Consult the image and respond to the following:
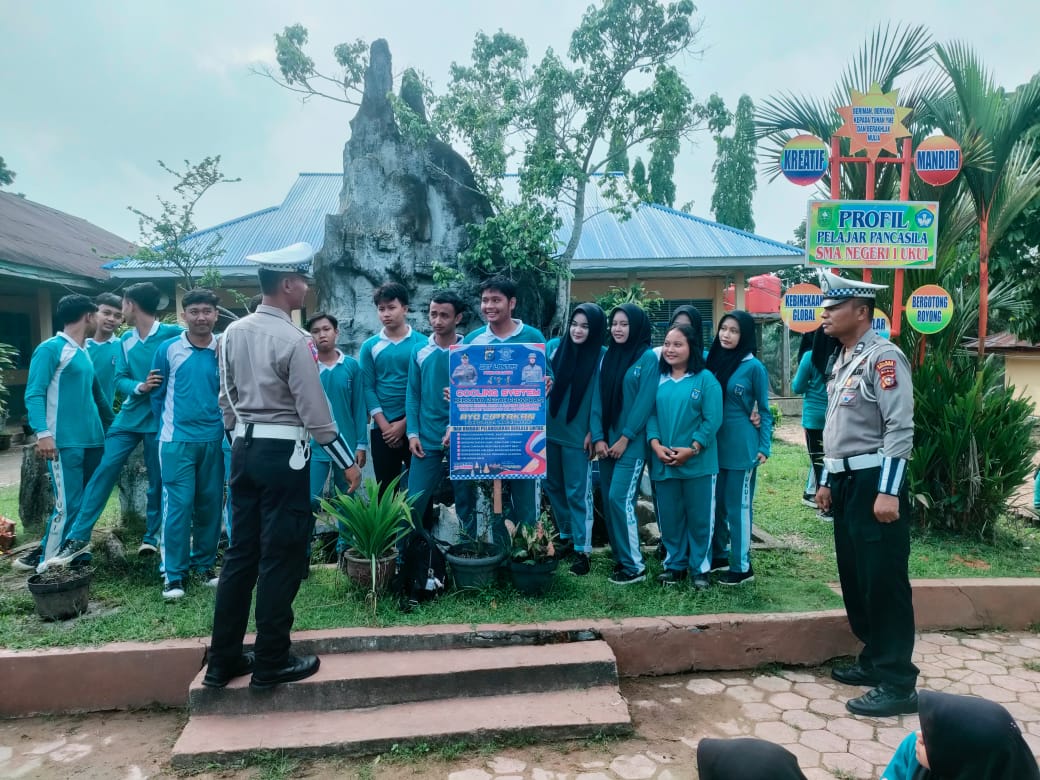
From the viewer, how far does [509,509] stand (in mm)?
4594

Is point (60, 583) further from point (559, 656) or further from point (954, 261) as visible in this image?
point (954, 261)

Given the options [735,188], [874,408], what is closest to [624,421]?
[874,408]

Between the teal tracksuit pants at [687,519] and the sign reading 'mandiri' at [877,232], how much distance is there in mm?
2671

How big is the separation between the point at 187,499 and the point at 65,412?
1132 millimetres

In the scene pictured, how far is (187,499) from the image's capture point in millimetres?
4148

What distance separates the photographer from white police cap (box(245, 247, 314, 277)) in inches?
130

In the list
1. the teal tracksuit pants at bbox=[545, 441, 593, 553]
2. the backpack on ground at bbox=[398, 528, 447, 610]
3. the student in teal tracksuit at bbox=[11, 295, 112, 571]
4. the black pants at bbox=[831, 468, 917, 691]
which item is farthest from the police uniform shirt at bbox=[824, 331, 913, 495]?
the student in teal tracksuit at bbox=[11, 295, 112, 571]

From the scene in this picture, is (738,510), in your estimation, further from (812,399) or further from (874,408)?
(812,399)

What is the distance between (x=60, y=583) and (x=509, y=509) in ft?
8.49

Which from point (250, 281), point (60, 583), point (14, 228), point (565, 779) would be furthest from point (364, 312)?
point (14, 228)

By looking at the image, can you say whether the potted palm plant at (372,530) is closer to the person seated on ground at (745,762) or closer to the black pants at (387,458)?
the black pants at (387,458)

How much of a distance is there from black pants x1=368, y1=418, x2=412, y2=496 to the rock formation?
1697mm

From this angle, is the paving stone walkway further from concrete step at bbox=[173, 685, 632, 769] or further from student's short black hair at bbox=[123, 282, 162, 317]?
student's short black hair at bbox=[123, 282, 162, 317]

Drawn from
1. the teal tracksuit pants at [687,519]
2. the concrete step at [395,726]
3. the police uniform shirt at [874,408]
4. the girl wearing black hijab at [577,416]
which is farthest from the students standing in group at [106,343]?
the police uniform shirt at [874,408]
